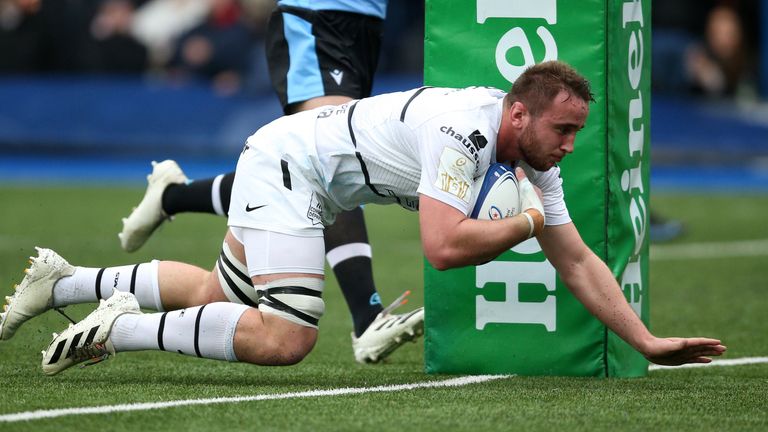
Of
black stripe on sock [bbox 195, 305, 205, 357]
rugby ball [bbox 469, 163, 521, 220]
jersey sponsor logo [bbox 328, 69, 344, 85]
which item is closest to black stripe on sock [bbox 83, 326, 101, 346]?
black stripe on sock [bbox 195, 305, 205, 357]

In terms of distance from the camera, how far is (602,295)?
Answer: 14.9ft

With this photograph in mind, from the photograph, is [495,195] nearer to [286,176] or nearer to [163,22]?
[286,176]

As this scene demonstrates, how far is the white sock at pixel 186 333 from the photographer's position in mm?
4449

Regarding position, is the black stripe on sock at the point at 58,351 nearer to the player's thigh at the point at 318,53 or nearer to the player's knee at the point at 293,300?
the player's knee at the point at 293,300

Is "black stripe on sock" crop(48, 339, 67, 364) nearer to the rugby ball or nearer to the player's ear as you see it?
the rugby ball

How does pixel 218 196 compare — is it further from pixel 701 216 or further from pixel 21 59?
pixel 21 59

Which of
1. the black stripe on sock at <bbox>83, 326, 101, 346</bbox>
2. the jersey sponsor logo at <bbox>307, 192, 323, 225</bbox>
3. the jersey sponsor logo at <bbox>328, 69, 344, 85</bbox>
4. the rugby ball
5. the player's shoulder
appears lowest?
the black stripe on sock at <bbox>83, 326, 101, 346</bbox>

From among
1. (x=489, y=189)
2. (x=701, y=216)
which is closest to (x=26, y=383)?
(x=489, y=189)

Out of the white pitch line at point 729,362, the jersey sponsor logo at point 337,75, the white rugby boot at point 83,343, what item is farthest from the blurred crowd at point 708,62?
the white rugby boot at point 83,343

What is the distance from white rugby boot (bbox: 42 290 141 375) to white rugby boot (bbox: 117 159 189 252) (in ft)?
4.20

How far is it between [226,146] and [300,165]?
11204 millimetres

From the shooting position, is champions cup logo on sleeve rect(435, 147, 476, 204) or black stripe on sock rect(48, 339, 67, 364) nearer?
champions cup logo on sleeve rect(435, 147, 476, 204)

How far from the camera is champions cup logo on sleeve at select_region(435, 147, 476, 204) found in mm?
4090

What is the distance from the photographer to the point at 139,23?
1769cm
